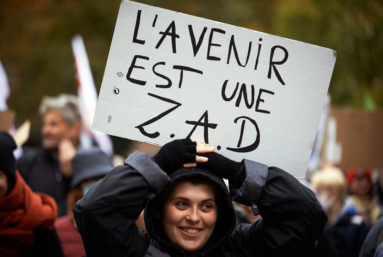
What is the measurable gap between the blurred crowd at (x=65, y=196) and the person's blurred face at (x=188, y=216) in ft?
3.06

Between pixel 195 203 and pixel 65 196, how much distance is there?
2926mm

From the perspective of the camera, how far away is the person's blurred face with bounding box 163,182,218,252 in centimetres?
318

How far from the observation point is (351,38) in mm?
11969

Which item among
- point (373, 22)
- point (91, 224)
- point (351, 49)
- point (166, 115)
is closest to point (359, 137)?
point (166, 115)

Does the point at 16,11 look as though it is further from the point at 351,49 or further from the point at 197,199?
the point at 197,199

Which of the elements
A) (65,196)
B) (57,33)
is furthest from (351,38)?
(57,33)

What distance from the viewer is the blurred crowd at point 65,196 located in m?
3.87

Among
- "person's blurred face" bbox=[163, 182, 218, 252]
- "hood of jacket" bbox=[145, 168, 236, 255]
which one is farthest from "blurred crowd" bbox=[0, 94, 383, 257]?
"person's blurred face" bbox=[163, 182, 218, 252]

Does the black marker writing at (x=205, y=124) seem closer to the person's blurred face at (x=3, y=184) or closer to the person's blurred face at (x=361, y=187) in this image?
the person's blurred face at (x=3, y=184)

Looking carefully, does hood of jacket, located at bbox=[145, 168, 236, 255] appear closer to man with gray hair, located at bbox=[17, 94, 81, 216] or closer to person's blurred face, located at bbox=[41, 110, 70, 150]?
man with gray hair, located at bbox=[17, 94, 81, 216]

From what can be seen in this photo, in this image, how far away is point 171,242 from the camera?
127 inches

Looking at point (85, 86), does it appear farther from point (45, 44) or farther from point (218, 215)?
point (45, 44)

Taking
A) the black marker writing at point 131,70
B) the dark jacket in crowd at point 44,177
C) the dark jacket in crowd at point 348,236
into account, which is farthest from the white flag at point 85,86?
the black marker writing at point 131,70

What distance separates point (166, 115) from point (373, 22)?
852cm
